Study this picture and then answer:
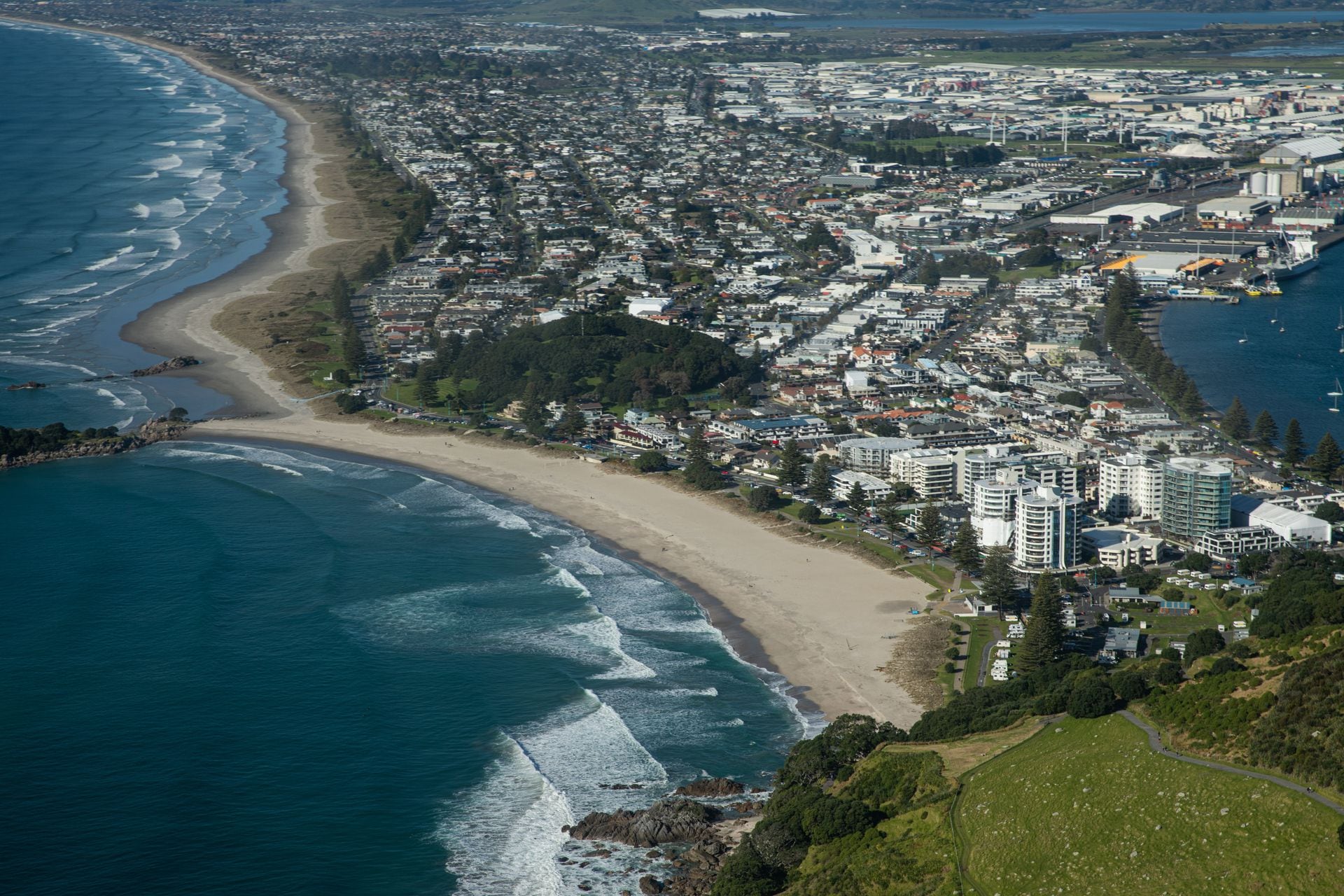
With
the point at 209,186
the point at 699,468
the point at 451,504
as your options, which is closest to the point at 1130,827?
the point at 699,468

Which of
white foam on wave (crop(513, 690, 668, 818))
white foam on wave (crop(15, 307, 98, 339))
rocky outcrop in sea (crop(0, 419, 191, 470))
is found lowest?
white foam on wave (crop(513, 690, 668, 818))

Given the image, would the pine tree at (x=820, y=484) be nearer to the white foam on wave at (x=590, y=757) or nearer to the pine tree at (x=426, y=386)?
the white foam on wave at (x=590, y=757)

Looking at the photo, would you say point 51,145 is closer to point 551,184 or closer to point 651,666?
point 551,184

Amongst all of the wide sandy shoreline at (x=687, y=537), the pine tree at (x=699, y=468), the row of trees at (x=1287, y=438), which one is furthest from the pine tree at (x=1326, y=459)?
the pine tree at (x=699, y=468)

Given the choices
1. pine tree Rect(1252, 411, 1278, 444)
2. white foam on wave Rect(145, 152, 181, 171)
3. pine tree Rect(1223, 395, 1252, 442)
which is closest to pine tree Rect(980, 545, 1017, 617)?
pine tree Rect(1223, 395, 1252, 442)

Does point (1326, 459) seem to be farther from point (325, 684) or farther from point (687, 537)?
point (325, 684)

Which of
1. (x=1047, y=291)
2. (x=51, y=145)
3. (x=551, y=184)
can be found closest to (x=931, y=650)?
(x=1047, y=291)

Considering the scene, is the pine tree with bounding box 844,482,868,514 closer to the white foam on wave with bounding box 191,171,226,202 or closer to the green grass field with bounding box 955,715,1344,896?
the green grass field with bounding box 955,715,1344,896
